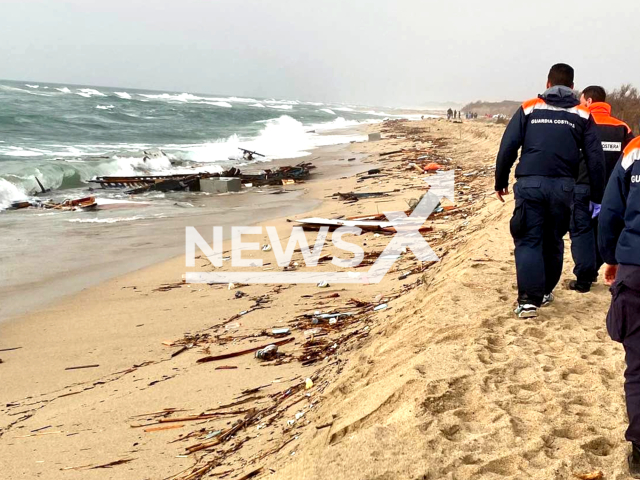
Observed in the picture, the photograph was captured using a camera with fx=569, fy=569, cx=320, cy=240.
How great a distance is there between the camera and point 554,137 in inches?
162

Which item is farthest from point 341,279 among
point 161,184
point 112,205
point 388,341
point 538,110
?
point 161,184

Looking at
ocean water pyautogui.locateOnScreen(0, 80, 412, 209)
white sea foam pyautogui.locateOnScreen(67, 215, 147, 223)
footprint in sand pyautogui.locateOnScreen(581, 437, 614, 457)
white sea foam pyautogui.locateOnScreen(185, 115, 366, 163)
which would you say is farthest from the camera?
white sea foam pyautogui.locateOnScreen(185, 115, 366, 163)

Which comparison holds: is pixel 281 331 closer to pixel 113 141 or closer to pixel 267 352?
pixel 267 352

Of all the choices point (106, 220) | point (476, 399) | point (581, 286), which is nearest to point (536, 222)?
point (581, 286)

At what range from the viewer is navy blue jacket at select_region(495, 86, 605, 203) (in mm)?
4121

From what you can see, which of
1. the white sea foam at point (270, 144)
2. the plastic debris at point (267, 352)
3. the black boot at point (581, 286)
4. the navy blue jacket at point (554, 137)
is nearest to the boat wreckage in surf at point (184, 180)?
the white sea foam at point (270, 144)

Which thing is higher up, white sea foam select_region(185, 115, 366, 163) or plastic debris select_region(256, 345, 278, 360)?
white sea foam select_region(185, 115, 366, 163)

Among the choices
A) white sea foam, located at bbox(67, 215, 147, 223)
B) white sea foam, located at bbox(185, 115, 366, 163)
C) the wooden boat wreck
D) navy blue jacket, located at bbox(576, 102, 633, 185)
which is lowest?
white sea foam, located at bbox(67, 215, 147, 223)

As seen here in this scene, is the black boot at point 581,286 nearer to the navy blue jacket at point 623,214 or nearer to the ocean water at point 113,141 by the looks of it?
the navy blue jacket at point 623,214

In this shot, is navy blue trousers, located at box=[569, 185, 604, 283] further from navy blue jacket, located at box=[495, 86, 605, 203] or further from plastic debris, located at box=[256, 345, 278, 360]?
plastic debris, located at box=[256, 345, 278, 360]

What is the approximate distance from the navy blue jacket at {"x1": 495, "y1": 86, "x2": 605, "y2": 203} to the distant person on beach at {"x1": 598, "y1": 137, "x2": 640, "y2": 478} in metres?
1.57

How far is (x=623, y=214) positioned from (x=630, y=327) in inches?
20.6

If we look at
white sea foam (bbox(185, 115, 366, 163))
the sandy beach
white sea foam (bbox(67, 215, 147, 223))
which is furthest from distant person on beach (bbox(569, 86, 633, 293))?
white sea foam (bbox(185, 115, 366, 163))

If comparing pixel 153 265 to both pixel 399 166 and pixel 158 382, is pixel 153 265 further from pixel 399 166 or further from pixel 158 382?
pixel 399 166
